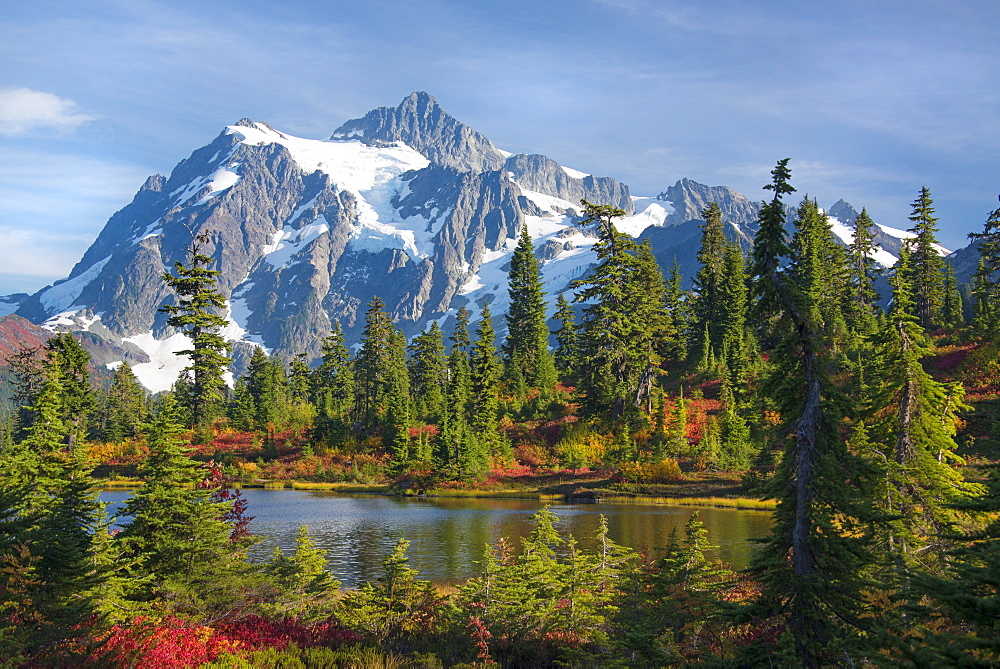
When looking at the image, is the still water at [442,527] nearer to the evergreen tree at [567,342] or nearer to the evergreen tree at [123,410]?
the evergreen tree at [567,342]

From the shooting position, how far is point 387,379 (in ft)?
221

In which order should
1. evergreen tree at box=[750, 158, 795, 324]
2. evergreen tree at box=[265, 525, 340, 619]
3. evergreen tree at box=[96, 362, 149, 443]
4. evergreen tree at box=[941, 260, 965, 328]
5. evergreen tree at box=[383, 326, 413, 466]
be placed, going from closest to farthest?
evergreen tree at box=[750, 158, 795, 324]
evergreen tree at box=[265, 525, 340, 619]
evergreen tree at box=[383, 326, 413, 466]
evergreen tree at box=[941, 260, 965, 328]
evergreen tree at box=[96, 362, 149, 443]

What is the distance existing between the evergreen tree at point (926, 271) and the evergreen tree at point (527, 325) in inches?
1340

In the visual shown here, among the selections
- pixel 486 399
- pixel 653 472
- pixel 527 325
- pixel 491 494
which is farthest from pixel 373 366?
pixel 653 472

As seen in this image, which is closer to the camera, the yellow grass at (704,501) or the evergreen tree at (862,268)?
the yellow grass at (704,501)

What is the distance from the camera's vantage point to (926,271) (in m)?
63.6

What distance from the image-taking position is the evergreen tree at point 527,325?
210 feet

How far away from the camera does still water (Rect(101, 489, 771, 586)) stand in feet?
84.1

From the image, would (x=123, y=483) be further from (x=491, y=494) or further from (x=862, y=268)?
(x=862, y=268)

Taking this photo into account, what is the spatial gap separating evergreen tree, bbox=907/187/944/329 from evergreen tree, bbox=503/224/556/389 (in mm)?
34046

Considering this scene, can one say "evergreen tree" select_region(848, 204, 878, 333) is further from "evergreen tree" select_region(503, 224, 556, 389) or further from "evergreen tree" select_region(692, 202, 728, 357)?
"evergreen tree" select_region(503, 224, 556, 389)

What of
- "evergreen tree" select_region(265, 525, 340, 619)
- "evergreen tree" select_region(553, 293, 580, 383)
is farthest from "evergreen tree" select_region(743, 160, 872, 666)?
"evergreen tree" select_region(553, 293, 580, 383)

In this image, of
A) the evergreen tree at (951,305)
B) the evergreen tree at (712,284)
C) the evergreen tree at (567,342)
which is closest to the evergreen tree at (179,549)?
the evergreen tree at (712,284)

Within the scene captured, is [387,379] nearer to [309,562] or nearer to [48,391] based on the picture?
[48,391]
